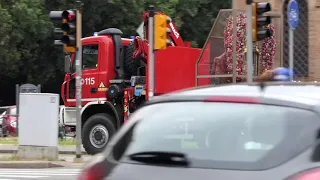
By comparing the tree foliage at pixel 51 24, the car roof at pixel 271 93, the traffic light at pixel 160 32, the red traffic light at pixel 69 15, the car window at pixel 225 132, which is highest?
the tree foliage at pixel 51 24

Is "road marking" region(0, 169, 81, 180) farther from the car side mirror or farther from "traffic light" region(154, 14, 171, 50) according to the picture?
the car side mirror

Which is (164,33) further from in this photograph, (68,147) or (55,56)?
(55,56)

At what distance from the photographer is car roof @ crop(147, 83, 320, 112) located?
14.2 feet

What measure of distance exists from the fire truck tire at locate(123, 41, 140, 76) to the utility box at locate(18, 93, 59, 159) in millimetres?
3110

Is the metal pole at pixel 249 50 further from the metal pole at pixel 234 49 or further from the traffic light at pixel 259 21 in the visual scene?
the metal pole at pixel 234 49

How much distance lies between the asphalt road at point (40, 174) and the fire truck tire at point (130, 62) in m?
4.25

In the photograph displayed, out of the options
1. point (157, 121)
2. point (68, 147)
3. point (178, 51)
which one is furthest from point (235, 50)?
point (157, 121)

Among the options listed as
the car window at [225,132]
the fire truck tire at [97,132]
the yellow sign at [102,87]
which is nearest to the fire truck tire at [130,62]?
the yellow sign at [102,87]

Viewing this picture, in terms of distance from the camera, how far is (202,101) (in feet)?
14.9

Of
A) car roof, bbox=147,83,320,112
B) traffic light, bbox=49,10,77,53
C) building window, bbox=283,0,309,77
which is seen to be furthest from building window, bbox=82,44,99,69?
car roof, bbox=147,83,320,112

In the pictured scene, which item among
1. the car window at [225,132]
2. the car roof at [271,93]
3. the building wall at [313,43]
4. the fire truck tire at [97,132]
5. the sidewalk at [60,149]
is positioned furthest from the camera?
the sidewalk at [60,149]

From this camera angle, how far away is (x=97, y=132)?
1894 centimetres

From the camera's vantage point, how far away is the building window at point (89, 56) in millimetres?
19062

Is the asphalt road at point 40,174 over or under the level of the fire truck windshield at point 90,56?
under
